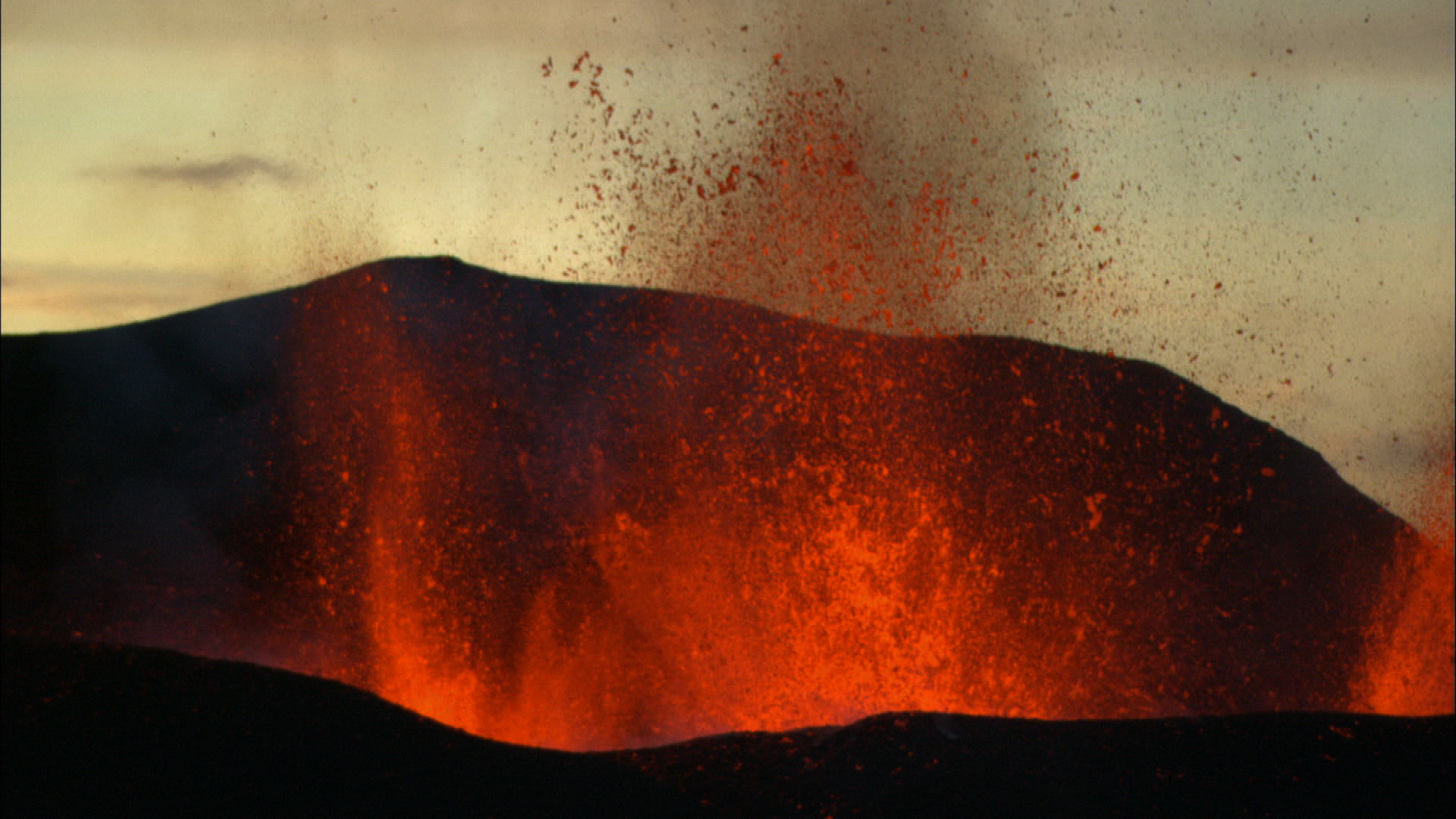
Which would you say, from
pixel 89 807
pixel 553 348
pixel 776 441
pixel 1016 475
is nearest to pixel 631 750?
pixel 89 807

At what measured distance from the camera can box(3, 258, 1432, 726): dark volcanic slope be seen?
13836 mm

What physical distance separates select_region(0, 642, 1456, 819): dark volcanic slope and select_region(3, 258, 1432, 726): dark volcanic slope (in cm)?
487

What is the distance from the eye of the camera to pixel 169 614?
13070 millimetres

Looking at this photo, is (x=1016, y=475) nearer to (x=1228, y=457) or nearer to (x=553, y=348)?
(x=1228, y=457)

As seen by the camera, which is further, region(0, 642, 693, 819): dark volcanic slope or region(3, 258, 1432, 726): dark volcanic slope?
region(3, 258, 1432, 726): dark volcanic slope

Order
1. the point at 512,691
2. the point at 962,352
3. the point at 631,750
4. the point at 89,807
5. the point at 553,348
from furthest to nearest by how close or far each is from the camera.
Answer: the point at 962,352, the point at 553,348, the point at 512,691, the point at 631,750, the point at 89,807

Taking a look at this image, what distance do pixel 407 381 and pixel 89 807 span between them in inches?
448

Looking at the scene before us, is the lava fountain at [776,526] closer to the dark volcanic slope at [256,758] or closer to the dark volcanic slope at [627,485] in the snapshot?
the dark volcanic slope at [627,485]

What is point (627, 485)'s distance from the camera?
15.8m

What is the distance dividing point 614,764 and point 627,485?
28.4 feet

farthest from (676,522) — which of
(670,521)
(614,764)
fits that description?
(614,764)

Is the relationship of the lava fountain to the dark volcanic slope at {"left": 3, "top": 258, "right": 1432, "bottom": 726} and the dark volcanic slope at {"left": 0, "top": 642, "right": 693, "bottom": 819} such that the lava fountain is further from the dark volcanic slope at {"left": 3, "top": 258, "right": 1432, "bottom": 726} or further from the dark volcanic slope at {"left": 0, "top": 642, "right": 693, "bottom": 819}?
the dark volcanic slope at {"left": 0, "top": 642, "right": 693, "bottom": 819}

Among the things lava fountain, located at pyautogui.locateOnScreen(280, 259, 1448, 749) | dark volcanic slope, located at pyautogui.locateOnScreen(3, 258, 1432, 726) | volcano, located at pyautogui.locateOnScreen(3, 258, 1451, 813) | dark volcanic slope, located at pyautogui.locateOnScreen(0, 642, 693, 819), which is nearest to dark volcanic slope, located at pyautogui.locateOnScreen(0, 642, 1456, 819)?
dark volcanic slope, located at pyautogui.locateOnScreen(0, 642, 693, 819)

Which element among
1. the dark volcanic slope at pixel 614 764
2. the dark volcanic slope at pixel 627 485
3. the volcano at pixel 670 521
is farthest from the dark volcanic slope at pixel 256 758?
the dark volcanic slope at pixel 627 485
